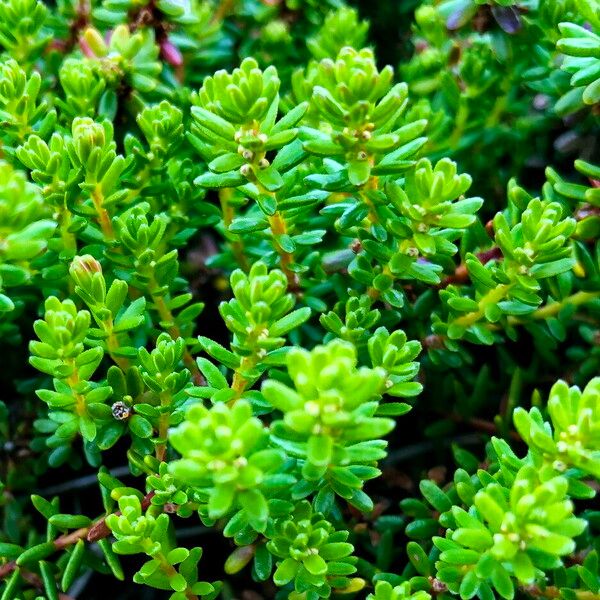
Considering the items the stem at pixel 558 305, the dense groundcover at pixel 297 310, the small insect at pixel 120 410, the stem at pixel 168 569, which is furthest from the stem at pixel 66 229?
the stem at pixel 558 305

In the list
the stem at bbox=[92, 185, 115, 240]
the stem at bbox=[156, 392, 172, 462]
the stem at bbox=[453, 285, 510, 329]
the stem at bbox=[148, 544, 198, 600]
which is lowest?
the stem at bbox=[148, 544, 198, 600]

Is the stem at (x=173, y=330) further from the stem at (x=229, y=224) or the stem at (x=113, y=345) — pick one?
the stem at (x=229, y=224)

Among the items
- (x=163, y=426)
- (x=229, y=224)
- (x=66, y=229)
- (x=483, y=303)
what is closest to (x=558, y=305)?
(x=483, y=303)

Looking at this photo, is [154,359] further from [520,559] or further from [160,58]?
[160,58]

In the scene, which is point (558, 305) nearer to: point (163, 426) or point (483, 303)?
point (483, 303)

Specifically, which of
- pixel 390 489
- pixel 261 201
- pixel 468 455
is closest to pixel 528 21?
pixel 261 201

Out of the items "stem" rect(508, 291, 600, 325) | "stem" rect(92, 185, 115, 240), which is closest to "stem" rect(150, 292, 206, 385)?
"stem" rect(92, 185, 115, 240)

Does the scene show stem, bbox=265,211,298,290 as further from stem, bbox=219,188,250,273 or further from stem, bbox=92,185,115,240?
stem, bbox=92,185,115,240
